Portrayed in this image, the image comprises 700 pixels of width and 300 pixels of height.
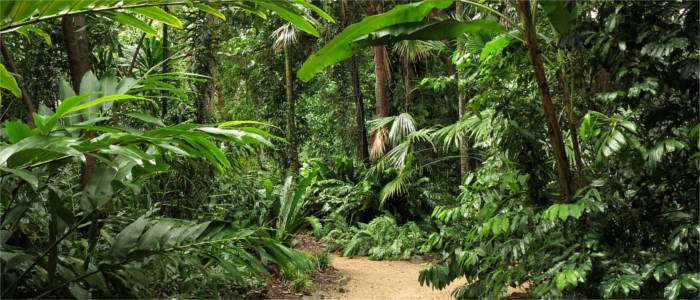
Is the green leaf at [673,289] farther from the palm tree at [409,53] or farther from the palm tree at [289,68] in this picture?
the palm tree at [289,68]

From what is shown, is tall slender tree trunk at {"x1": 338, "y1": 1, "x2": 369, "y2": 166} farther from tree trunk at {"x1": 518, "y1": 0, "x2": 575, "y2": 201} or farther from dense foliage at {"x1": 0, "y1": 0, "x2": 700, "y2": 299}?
tree trunk at {"x1": 518, "y1": 0, "x2": 575, "y2": 201}

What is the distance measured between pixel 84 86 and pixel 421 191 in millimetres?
5345

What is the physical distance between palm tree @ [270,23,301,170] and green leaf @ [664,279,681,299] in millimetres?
5985

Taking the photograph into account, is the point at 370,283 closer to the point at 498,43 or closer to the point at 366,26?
the point at 498,43

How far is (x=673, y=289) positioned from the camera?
5.35 feet

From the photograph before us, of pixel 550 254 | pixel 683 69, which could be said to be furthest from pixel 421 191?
pixel 683 69

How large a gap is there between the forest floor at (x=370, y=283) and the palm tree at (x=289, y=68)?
2.78 meters

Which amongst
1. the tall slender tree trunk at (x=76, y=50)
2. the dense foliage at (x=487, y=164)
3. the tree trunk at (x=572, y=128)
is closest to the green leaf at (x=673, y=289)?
the dense foliage at (x=487, y=164)

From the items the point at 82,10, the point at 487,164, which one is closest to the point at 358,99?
the point at 487,164

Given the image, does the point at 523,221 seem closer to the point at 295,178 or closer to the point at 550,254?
the point at 550,254

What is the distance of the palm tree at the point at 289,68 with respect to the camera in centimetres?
693

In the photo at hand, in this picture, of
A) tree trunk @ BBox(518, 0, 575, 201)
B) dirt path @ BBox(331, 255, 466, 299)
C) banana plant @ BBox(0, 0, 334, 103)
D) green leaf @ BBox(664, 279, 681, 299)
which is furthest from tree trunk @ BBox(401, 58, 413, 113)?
green leaf @ BBox(664, 279, 681, 299)

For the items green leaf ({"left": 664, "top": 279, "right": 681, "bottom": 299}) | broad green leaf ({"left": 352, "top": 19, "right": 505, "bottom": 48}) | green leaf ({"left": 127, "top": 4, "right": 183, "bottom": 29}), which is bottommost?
green leaf ({"left": 664, "top": 279, "right": 681, "bottom": 299})

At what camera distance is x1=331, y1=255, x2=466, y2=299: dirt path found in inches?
158
